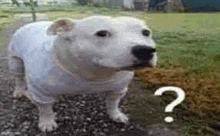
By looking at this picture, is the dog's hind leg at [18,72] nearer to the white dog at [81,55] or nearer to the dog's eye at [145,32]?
the white dog at [81,55]

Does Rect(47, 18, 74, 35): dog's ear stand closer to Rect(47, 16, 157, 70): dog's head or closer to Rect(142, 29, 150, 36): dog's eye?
Rect(47, 16, 157, 70): dog's head

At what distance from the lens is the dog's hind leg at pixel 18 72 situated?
1.34 metres

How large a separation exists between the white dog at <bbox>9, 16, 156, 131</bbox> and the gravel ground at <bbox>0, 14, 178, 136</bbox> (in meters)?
0.09

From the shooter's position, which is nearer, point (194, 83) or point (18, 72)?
point (18, 72)

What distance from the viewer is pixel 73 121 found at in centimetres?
130

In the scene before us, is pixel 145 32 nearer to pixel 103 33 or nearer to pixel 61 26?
pixel 103 33

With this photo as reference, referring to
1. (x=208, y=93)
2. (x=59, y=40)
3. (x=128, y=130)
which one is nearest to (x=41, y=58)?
(x=59, y=40)

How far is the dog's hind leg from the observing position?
134 centimetres

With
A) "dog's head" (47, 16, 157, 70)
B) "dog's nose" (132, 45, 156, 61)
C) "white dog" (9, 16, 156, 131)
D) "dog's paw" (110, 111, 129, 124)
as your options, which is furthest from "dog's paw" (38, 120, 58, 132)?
"dog's nose" (132, 45, 156, 61)

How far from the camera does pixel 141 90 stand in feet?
5.63

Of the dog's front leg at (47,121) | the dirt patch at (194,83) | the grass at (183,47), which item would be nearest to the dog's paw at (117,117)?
the grass at (183,47)

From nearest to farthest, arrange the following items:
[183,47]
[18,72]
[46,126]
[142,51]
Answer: [142,51] → [46,126] → [18,72] → [183,47]

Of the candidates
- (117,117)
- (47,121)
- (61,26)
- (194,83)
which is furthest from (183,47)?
(61,26)

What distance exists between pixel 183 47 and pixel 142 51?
156 cm
